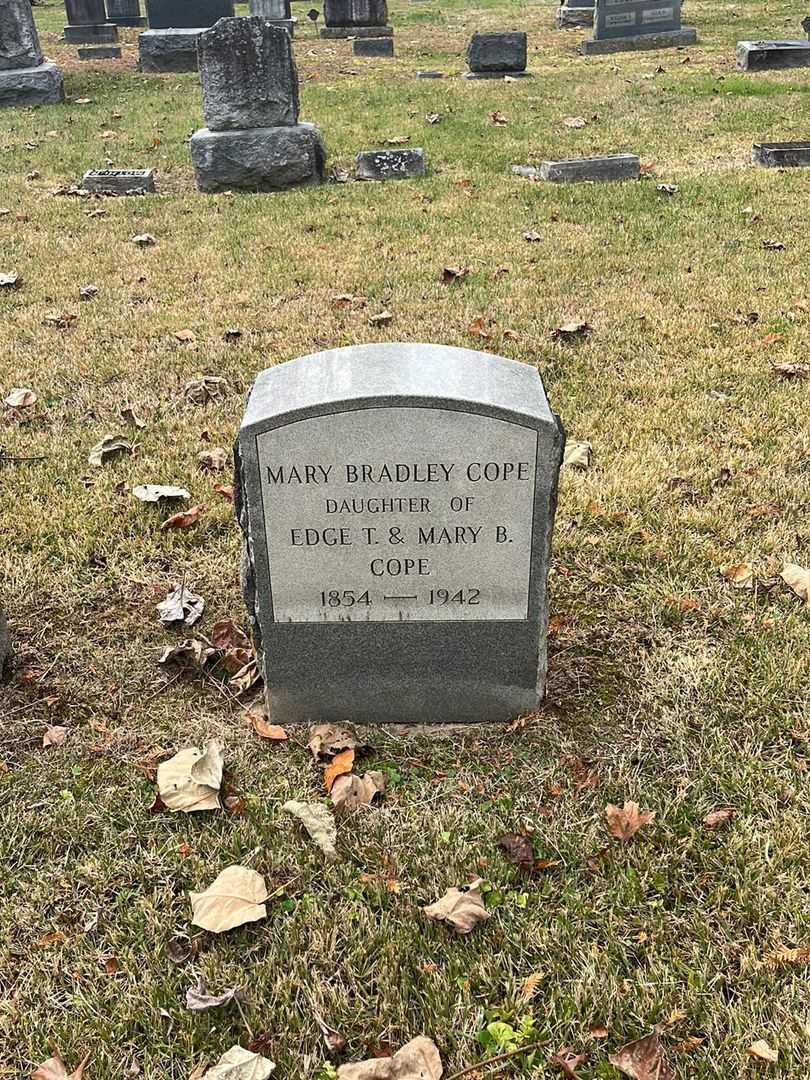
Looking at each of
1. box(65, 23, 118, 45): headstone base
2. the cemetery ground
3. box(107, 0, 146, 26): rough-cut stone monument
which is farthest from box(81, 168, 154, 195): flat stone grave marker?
box(107, 0, 146, 26): rough-cut stone monument

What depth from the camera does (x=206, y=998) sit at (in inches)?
77.2

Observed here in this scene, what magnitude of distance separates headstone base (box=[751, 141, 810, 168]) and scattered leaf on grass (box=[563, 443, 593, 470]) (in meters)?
6.02

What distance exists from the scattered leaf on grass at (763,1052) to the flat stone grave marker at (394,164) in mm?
8309

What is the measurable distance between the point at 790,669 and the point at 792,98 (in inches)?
421

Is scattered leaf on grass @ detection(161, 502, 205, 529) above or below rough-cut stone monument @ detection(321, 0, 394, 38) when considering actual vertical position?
below

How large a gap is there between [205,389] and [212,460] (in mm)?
743

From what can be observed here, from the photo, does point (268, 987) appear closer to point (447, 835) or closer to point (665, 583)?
point (447, 835)

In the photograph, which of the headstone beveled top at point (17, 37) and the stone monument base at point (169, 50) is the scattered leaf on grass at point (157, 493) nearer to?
the headstone beveled top at point (17, 37)

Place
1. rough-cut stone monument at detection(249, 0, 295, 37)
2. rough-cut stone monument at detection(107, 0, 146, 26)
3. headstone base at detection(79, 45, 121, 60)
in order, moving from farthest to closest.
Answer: rough-cut stone monument at detection(107, 0, 146, 26) < rough-cut stone monument at detection(249, 0, 295, 37) < headstone base at detection(79, 45, 121, 60)

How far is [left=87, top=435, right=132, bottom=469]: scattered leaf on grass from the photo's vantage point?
13.4ft

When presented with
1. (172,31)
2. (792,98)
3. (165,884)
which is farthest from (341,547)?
(172,31)

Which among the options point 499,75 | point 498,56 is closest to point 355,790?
point 499,75

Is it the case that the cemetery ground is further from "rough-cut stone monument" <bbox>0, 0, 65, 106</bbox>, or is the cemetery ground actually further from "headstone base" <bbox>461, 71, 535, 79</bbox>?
"headstone base" <bbox>461, 71, 535, 79</bbox>

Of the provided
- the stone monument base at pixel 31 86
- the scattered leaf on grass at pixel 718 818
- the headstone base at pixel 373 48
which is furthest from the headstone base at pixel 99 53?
the scattered leaf on grass at pixel 718 818
